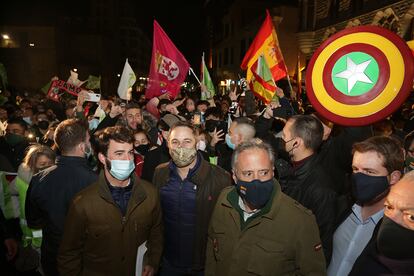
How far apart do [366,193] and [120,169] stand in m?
2.10

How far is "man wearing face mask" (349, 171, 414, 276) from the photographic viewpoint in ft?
6.13

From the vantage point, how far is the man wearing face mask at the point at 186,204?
3654mm

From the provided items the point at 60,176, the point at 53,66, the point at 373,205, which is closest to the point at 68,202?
the point at 60,176

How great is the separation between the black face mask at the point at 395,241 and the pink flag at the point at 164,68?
719 cm

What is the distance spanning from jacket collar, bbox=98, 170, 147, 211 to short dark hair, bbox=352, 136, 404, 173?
6.40 ft

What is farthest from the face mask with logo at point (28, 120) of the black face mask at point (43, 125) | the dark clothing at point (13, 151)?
the dark clothing at point (13, 151)

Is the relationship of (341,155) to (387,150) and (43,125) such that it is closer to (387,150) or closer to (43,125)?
Answer: (387,150)

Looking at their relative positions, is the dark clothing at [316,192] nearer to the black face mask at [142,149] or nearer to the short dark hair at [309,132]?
the short dark hair at [309,132]

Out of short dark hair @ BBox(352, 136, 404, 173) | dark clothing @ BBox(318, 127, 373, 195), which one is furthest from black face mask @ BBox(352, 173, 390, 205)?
dark clothing @ BBox(318, 127, 373, 195)

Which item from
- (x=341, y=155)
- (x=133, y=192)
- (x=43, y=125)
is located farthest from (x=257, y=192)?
(x=43, y=125)

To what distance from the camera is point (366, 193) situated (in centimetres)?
280

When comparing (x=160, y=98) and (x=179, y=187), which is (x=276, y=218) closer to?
(x=179, y=187)

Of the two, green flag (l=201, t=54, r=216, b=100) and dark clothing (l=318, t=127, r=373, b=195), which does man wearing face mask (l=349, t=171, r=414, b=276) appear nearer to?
dark clothing (l=318, t=127, r=373, b=195)

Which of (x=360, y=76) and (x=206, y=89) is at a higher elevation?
(x=206, y=89)
